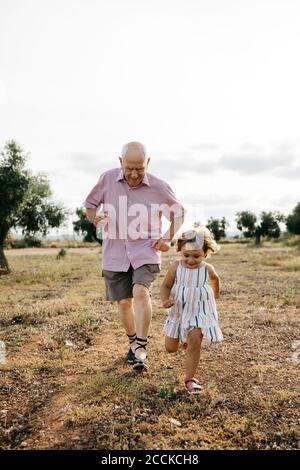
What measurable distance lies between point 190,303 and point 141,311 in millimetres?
818

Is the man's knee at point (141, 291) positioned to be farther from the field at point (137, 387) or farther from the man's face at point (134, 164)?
the man's face at point (134, 164)

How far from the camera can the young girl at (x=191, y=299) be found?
4.61 meters

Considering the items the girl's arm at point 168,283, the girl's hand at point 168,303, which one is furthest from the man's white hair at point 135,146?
the girl's hand at point 168,303

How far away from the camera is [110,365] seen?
5.65 m

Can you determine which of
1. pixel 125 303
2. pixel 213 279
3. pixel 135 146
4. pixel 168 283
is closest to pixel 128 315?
pixel 125 303

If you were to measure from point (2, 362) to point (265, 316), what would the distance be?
4874 mm

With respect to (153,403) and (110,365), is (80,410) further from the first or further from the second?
(110,365)

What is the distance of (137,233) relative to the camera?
5.39 m

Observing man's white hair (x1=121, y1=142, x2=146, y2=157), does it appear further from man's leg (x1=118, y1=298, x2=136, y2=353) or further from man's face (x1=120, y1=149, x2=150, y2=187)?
man's leg (x1=118, y1=298, x2=136, y2=353)

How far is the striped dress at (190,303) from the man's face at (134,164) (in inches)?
46.2

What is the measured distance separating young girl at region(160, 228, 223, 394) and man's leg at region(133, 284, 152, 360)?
542mm

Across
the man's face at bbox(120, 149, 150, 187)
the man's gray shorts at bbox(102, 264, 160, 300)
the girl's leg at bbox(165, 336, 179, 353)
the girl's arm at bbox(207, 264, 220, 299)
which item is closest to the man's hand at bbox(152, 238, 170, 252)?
the man's gray shorts at bbox(102, 264, 160, 300)

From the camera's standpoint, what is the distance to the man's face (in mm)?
5078
